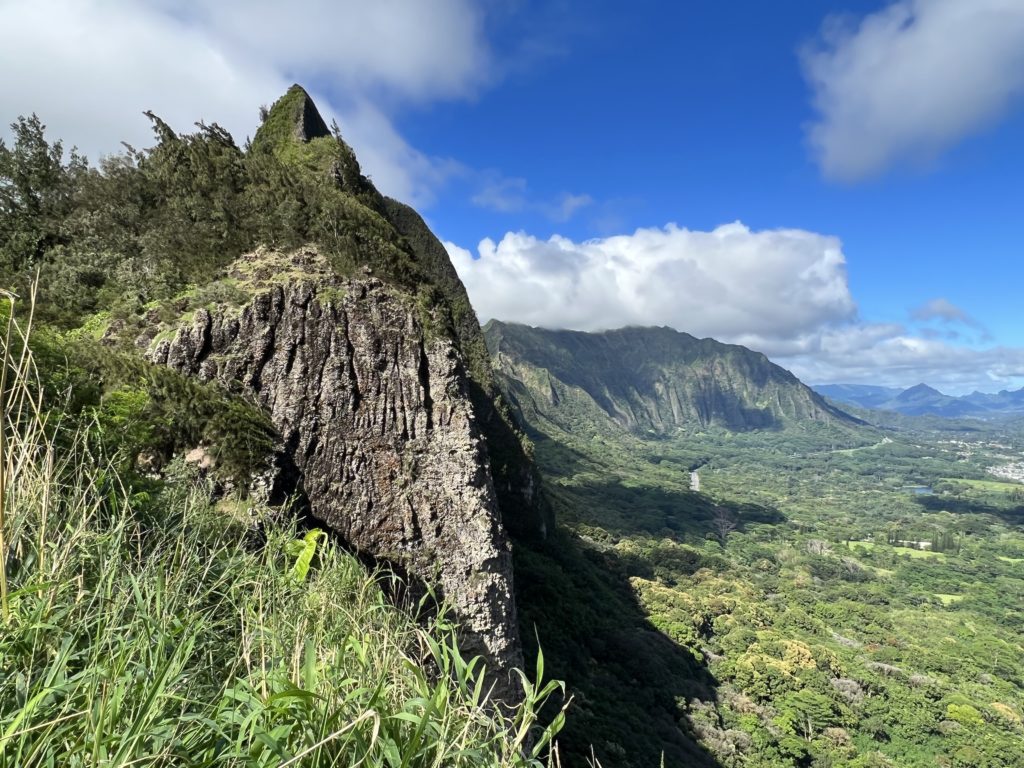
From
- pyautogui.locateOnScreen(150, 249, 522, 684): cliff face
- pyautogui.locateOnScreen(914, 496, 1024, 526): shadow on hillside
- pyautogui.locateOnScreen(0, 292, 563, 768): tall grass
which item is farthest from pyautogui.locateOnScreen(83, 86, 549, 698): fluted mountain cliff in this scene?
pyautogui.locateOnScreen(914, 496, 1024, 526): shadow on hillside

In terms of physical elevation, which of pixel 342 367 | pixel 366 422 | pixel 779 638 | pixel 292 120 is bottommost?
pixel 779 638

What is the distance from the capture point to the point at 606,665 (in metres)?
30.6

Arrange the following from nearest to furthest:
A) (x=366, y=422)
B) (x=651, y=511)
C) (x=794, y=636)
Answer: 1. (x=366, y=422)
2. (x=794, y=636)
3. (x=651, y=511)

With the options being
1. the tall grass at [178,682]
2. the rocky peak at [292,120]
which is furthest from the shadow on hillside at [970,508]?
the tall grass at [178,682]

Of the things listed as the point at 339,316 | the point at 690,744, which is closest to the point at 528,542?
the point at 690,744

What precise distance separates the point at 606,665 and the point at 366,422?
25075mm

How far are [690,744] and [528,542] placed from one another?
16080 mm

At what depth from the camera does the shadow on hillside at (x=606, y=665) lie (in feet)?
73.0

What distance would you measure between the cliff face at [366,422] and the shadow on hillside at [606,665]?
4.63 metres

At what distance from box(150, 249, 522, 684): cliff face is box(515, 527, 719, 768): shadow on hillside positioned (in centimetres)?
463

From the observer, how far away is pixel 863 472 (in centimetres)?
19900

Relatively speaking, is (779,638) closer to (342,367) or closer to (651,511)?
(342,367)

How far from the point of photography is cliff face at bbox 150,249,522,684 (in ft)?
49.7

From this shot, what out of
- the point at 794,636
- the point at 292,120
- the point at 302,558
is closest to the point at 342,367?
the point at 302,558
